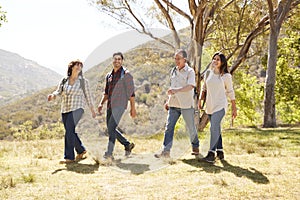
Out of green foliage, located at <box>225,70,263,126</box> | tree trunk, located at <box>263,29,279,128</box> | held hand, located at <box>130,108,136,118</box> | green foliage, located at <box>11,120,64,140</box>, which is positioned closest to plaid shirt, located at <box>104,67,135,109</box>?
held hand, located at <box>130,108,136,118</box>

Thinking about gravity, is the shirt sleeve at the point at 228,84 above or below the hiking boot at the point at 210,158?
above

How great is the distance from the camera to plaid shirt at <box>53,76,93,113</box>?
614 cm

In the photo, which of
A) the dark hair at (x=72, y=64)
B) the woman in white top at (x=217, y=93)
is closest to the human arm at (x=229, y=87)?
the woman in white top at (x=217, y=93)

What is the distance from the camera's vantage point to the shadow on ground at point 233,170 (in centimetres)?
469

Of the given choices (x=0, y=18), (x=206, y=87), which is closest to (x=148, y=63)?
(x=206, y=87)

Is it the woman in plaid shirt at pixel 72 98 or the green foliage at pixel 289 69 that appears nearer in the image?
the woman in plaid shirt at pixel 72 98

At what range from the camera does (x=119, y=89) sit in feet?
19.2

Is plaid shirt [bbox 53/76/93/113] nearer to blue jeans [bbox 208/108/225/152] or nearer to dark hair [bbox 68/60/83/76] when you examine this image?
dark hair [bbox 68/60/83/76]

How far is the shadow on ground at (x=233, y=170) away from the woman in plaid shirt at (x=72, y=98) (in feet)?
6.58

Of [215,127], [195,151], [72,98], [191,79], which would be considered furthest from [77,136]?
[215,127]

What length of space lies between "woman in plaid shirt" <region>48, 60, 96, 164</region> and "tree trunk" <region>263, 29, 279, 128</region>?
10.7 m

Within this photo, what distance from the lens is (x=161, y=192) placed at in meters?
4.04

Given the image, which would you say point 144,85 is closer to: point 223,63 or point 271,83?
point 223,63

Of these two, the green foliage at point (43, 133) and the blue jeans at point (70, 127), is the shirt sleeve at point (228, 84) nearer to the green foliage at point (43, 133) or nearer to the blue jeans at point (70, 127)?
the blue jeans at point (70, 127)
